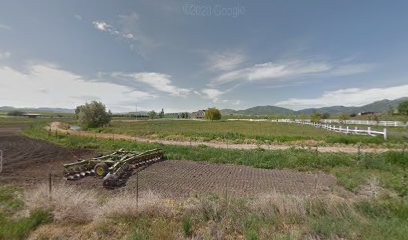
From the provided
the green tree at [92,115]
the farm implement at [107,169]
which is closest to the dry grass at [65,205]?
the farm implement at [107,169]

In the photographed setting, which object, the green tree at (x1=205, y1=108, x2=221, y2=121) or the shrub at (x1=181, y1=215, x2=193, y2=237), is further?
the green tree at (x1=205, y1=108, x2=221, y2=121)

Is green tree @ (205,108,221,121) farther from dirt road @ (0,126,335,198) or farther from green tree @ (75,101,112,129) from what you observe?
dirt road @ (0,126,335,198)

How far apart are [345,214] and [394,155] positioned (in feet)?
39.2

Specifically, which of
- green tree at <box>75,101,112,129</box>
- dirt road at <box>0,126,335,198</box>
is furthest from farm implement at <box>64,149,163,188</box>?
green tree at <box>75,101,112,129</box>

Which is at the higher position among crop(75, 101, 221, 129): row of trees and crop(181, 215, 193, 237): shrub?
crop(75, 101, 221, 129): row of trees

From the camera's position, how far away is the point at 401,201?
611 centimetres

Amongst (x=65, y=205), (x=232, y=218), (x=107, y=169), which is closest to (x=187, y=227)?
(x=232, y=218)

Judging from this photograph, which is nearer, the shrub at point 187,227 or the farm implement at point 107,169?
the shrub at point 187,227

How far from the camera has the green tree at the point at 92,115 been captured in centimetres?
4741

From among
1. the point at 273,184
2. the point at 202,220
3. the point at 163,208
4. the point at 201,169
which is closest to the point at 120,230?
the point at 163,208

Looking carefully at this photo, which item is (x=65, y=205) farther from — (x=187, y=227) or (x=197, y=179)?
(x=197, y=179)

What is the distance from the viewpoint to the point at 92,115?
156ft

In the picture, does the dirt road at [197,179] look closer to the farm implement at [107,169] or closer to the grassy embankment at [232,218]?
the farm implement at [107,169]

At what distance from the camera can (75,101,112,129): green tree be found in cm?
4741
